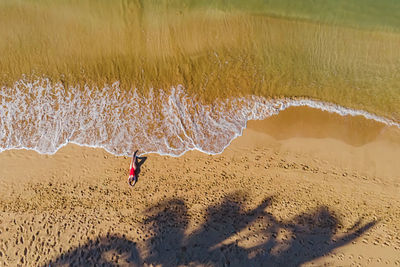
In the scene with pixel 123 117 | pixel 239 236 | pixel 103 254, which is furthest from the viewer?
pixel 123 117

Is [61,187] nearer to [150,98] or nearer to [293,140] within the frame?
[150,98]

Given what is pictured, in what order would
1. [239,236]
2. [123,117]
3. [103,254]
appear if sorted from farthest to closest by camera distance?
[123,117], [239,236], [103,254]

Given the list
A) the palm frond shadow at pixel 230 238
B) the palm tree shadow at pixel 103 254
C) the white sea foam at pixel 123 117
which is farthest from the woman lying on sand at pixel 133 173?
the palm tree shadow at pixel 103 254

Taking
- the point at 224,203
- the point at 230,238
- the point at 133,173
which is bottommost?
the point at 230,238

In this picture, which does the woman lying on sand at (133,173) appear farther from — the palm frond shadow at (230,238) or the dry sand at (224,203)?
the palm frond shadow at (230,238)

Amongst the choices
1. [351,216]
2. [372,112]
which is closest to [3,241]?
[351,216]

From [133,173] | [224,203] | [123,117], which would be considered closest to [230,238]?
[224,203]

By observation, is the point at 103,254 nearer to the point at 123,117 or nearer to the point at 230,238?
the point at 230,238
